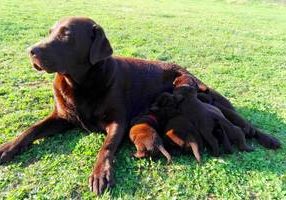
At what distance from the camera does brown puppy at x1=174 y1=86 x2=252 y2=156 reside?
4559 mm

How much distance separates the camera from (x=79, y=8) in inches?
527

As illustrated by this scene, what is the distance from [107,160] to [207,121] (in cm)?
102

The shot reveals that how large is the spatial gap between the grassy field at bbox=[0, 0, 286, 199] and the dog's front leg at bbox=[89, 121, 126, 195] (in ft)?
0.26

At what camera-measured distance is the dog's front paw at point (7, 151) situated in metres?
4.48

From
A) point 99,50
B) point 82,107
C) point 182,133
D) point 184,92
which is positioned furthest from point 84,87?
point 182,133

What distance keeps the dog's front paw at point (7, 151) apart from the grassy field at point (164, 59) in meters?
0.07

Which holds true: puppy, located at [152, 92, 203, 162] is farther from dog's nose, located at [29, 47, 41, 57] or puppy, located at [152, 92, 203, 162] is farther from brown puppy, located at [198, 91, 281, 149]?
dog's nose, located at [29, 47, 41, 57]

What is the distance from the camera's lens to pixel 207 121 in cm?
462

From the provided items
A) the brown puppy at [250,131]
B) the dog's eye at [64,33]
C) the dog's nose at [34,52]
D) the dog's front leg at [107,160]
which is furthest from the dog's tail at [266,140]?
the dog's nose at [34,52]

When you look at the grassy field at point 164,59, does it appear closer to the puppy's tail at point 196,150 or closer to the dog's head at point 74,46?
the puppy's tail at point 196,150

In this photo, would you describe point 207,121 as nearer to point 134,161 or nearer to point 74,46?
point 134,161

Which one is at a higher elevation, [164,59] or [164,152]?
[164,152]

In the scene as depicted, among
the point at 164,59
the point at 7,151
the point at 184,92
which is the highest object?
the point at 184,92

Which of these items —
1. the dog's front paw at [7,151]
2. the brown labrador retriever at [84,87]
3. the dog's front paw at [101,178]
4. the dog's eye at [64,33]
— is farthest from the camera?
the dog's eye at [64,33]
